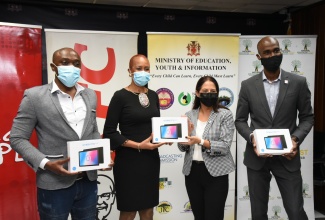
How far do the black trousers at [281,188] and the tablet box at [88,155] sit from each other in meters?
1.22

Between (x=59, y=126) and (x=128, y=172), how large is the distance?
803mm

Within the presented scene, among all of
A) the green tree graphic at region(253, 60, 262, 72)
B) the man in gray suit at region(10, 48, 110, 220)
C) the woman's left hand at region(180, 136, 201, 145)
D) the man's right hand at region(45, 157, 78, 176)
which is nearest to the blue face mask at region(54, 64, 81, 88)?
the man in gray suit at region(10, 48, 110, 220)

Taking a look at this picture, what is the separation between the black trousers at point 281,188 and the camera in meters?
2.48

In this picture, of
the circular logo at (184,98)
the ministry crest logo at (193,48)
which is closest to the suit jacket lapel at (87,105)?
the circular logo at (184,98)

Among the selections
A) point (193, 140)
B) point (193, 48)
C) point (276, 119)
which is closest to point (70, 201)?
point (193, 140)

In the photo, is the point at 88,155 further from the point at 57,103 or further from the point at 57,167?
the point at 57,103

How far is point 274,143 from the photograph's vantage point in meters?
2.34

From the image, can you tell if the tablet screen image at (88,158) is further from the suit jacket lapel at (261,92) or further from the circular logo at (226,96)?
the circular logo at (226,96)

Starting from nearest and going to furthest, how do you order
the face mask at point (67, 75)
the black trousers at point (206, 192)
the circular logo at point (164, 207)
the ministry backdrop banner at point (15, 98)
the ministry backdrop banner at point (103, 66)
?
the face mask at point (67, 75) < the black trousers at point (206, 192) < the ministry backdrop banner at point (15, 98) < the ministry backdrop banner at point (103, 66) < the circular logo at point (164, 207)

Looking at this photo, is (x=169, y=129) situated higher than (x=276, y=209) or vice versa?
(x=169, y=129)

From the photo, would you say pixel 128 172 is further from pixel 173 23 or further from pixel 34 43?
pixel 173 23

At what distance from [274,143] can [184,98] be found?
176 cm

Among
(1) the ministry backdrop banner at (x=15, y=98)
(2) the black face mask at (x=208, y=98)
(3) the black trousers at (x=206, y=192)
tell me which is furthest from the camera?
(1) the ministry backdrop banner at (x=15, y=98)

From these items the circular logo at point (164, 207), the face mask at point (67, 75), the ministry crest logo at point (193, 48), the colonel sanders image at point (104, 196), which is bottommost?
the circular logo at point (164, 207)
